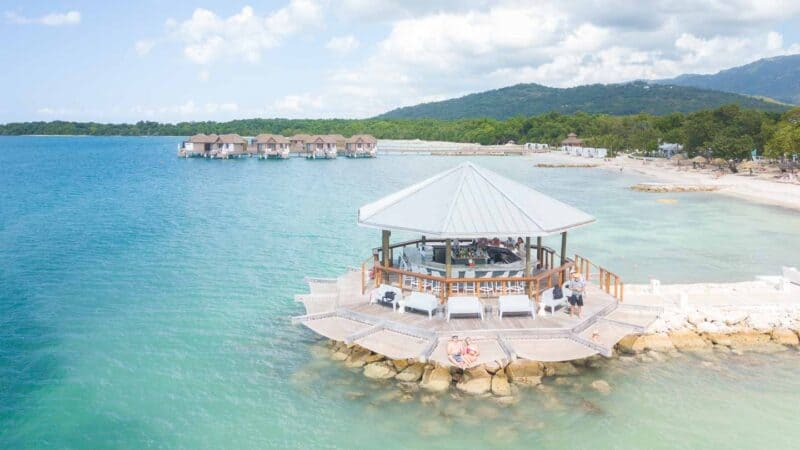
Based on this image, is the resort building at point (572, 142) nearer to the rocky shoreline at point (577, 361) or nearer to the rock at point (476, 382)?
the rocky shoreline at point (577, 361)

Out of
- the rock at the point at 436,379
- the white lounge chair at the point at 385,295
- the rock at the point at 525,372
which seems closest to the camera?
the rock at the point at 436,379

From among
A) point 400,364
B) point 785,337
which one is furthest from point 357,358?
point 785,337

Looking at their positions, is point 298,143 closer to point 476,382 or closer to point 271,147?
point 271,147

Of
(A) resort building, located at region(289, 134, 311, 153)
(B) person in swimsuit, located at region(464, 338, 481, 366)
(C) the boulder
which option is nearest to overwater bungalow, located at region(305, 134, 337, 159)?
(A) resort building, located at region(289, 134, 311, 153)

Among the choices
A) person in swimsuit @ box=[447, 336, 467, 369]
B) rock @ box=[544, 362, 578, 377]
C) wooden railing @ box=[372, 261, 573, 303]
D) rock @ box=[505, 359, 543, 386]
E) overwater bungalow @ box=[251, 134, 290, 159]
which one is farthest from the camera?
overwater bungalow @ box=[251, 134, 290, 159]

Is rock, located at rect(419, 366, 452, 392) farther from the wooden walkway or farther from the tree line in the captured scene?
the tree line

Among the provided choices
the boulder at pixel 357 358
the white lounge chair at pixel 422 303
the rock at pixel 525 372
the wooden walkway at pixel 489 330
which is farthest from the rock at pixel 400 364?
the rock at pixel 525 372

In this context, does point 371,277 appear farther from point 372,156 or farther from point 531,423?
point 372,156
